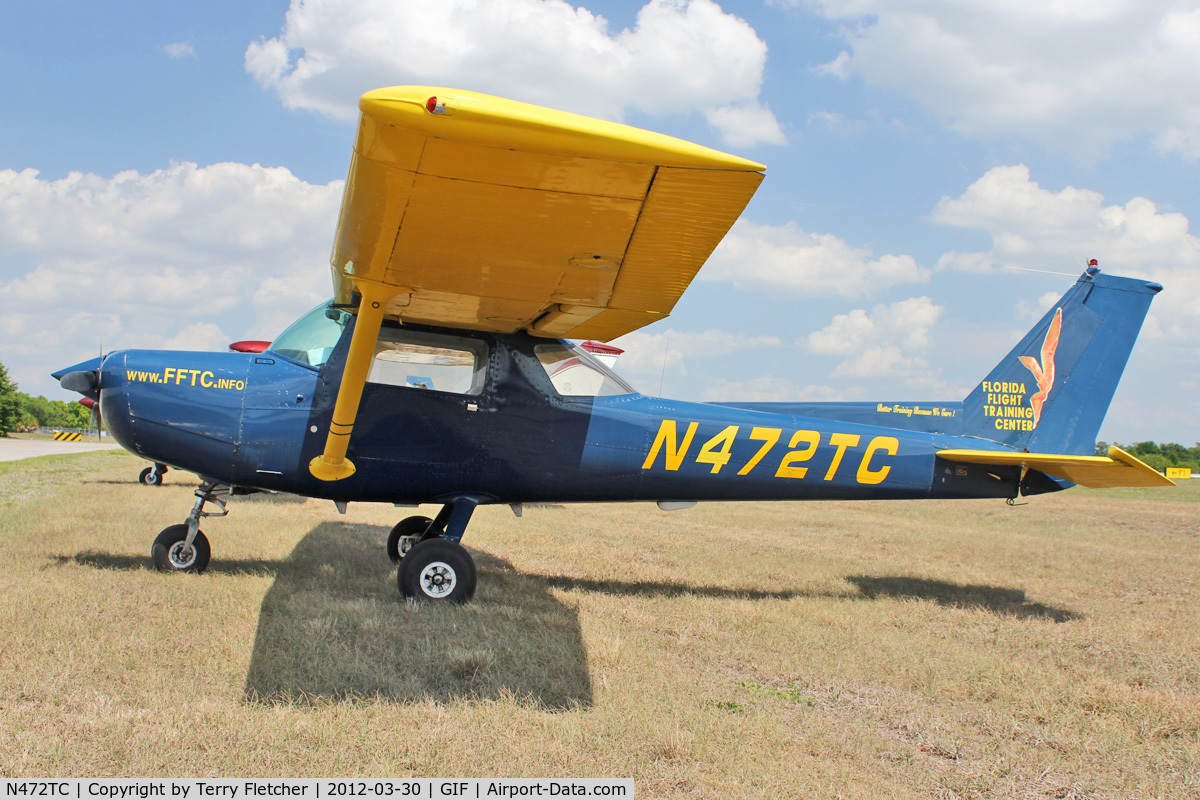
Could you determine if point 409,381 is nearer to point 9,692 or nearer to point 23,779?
point 9,692

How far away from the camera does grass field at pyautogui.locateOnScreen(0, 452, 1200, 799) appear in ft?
9.99

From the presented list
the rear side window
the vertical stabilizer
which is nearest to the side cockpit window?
the rear side window

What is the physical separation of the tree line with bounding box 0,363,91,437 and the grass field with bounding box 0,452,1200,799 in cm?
6630

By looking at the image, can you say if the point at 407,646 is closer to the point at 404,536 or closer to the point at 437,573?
the point at 437,573

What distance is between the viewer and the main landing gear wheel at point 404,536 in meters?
7.26

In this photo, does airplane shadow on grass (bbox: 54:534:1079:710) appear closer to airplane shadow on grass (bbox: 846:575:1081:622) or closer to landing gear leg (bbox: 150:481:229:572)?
airplane shadow on grass (bbox: 846:575:1081:622)

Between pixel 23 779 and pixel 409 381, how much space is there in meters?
3.63

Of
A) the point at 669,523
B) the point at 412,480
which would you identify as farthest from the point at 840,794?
the point at 669,523

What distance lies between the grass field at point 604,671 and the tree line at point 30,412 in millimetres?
66301

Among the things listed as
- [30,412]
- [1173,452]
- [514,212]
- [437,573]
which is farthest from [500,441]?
[30,412]

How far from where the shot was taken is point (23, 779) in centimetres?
266

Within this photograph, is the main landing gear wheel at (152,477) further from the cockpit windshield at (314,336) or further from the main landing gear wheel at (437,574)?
the main landing gear wheel at (437,574)

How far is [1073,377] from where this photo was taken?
7.52 meters

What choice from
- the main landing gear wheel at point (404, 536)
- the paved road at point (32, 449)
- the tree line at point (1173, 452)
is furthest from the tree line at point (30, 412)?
the tree line at point (1173, 452)
